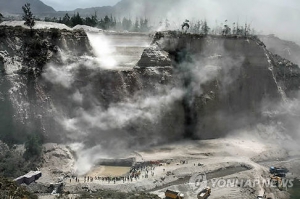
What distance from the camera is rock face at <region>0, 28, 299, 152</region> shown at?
3997 cm

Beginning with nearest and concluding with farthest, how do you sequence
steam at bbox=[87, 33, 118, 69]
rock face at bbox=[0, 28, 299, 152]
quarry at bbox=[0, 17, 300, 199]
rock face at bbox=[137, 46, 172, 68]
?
quarry at bbox=[0, 17, 300, 199] → rock face at bbox=[0, 28, 299, 152] → steam at bbox=[87, 33, 118, 69] → rock face at bbox=[137, 46, 172, 68]

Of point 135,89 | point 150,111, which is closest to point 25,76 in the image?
point 135,89

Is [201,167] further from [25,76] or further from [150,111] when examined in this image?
[25,76]

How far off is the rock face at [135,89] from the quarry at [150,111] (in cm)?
11

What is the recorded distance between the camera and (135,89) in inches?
1774

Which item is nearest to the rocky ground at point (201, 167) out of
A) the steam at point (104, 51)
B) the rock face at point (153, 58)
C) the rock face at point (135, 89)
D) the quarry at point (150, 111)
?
the quarry at point (150, 111)

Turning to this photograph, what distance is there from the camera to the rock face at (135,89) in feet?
131

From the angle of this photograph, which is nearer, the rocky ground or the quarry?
the rocky ground

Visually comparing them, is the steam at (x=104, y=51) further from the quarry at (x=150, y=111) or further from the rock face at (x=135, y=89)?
the rock face at (x=135, y=89)

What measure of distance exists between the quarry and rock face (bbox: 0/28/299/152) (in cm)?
11

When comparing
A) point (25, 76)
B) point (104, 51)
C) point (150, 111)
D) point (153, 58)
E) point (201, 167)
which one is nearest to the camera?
point (201, 167)

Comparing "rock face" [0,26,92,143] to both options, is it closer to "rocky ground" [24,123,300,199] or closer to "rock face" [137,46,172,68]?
"rocky ground" [24,123,300,199]

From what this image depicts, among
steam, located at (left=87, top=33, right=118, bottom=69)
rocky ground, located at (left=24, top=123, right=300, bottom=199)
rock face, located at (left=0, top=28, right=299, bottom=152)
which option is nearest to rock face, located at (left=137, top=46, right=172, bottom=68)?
rock face, located at (left=0, top=28, right=299, bottom=152)

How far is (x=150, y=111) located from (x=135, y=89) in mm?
3033
